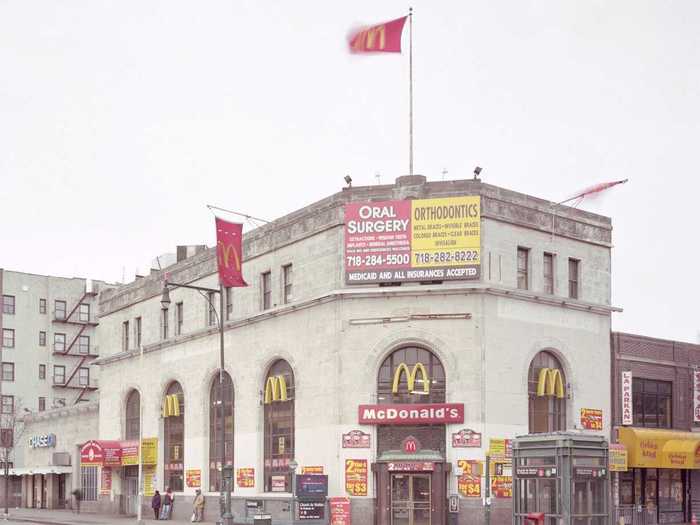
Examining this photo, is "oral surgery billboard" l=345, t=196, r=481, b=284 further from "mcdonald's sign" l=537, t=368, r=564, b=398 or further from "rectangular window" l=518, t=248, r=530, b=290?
"mcdonald's sign" l=537, t=368, r=564, b=398

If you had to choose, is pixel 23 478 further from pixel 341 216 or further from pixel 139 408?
pixel 341 216

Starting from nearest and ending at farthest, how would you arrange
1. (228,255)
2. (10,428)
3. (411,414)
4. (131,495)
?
(228,255)
(411,414)
(131,495)
(10,428)

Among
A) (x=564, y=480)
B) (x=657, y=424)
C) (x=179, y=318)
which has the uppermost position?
(x=179, y=318)

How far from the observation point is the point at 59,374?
98375 mm

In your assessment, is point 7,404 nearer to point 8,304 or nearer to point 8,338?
point 8,338

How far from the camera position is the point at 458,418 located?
4691 centimetres

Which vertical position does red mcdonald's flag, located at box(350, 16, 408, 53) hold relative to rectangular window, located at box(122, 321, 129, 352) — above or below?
above

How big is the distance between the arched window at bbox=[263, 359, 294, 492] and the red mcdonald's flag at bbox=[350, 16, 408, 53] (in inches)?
606

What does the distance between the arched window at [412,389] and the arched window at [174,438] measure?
1704 cm

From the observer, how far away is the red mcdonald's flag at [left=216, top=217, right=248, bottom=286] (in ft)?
153

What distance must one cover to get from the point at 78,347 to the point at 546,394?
5995 centimetres

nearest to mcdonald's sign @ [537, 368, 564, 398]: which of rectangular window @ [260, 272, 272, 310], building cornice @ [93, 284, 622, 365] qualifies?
building cornice @ [93, 284, 622, 365]

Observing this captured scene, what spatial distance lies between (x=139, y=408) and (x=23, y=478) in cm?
2047

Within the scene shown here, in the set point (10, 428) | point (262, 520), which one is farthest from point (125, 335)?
point (262, 520)
